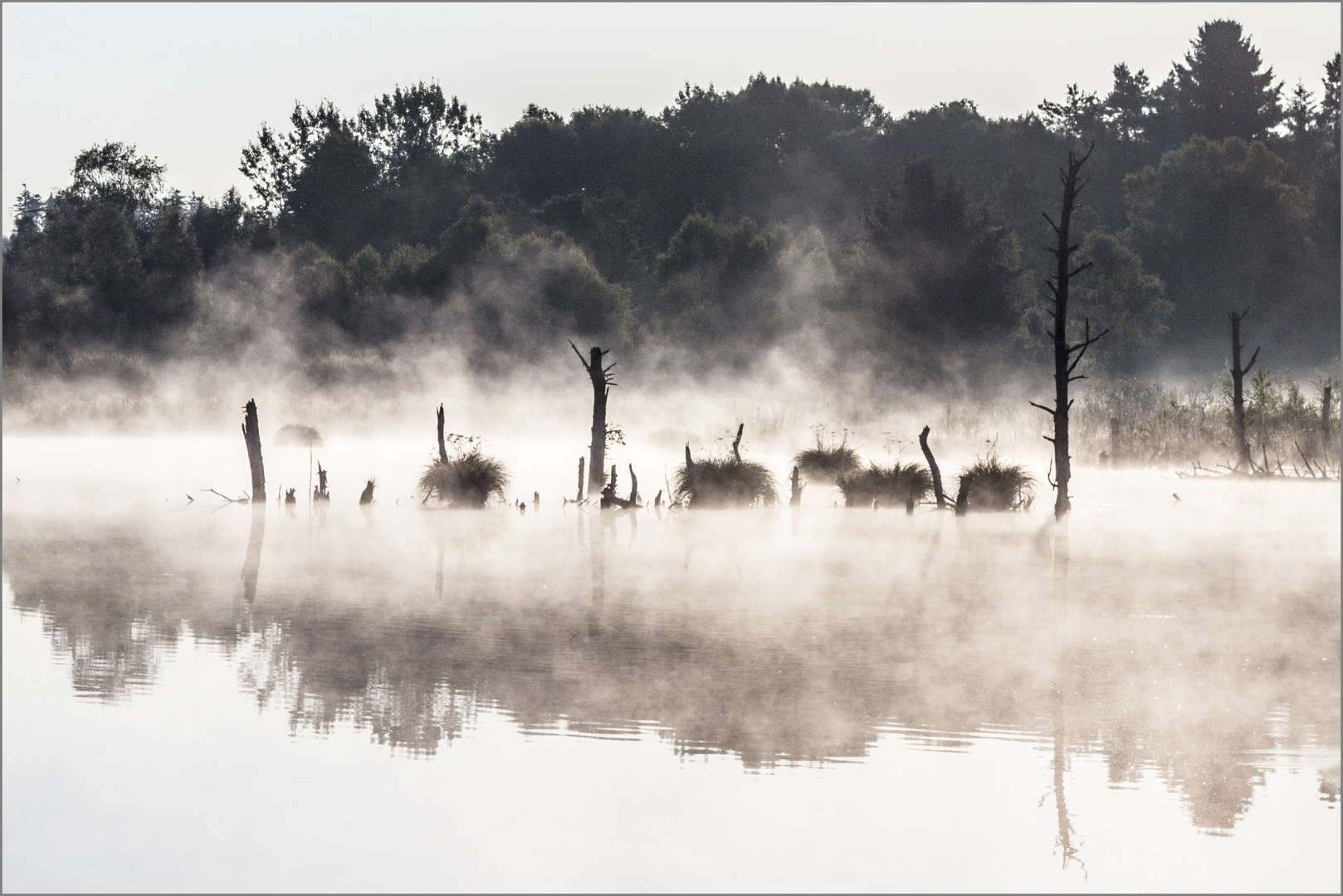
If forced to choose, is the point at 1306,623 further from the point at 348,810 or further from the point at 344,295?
the point at 344,295

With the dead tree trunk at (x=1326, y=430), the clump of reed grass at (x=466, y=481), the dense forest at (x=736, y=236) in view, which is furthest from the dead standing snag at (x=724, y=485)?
the dense forest at (x=736, y=236)

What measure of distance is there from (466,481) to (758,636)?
12.7 meters

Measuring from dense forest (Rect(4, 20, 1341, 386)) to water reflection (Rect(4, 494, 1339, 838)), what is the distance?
111 feet

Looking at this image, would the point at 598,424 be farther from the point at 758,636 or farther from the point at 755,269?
the point at 755,269

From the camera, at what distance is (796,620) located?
12133 mm

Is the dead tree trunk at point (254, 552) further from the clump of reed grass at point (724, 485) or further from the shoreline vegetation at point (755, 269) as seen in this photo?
the shoreline vegetation at point (755, 269)

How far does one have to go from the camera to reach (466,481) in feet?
77.0

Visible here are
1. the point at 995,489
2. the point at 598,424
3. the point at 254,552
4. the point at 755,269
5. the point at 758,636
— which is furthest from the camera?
the point at 755,269

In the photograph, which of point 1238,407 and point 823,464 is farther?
point 823,464

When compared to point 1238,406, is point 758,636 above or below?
below

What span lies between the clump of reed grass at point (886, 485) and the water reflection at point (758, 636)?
17.0 ft

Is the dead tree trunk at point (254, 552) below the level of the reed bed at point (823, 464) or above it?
below

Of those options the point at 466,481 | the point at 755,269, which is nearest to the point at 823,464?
the point at 466,481

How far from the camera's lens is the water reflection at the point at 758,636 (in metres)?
8.37
